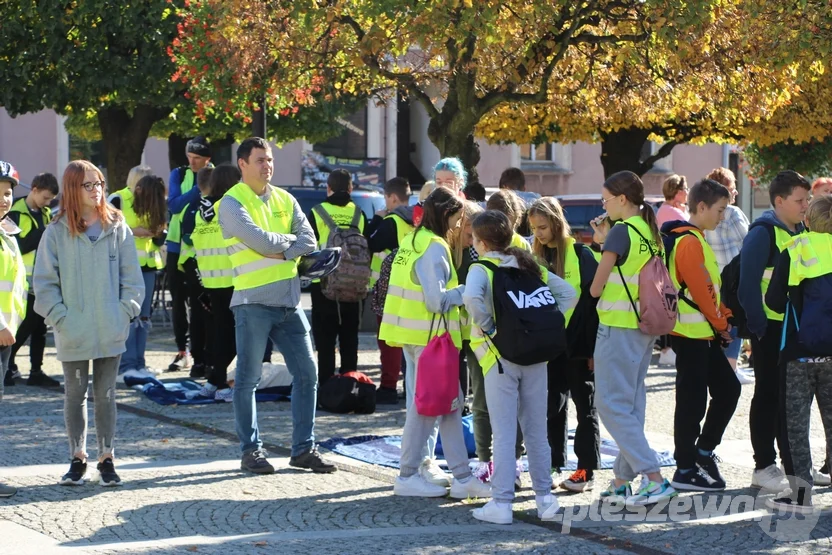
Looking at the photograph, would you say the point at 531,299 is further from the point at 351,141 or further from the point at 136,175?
the point at 351,141

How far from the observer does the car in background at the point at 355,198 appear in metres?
20.4

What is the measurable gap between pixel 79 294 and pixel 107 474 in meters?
1.03

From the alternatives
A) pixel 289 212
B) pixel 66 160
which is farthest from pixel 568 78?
pixel 66 160

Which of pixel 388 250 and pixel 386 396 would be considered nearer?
pixel 388 250

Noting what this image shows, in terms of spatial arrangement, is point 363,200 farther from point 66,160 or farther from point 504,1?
point 66,160

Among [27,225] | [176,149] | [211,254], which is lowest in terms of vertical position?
[211,254]

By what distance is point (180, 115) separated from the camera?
23078mm

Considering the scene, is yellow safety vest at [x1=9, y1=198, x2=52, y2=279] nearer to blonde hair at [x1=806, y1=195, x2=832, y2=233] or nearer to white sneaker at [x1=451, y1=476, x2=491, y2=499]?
white sneaker at [x1=451, y1=476, x2=491, y2=499]

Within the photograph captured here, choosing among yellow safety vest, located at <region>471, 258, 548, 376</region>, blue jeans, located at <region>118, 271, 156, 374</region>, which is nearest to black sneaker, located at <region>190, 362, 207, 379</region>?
blue jeans, located at <region>118, 271, 156, 374</region>

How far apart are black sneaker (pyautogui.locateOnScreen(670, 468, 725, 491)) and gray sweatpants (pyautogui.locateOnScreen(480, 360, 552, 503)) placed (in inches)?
43.7

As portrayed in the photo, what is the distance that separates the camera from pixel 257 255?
7.72 metres

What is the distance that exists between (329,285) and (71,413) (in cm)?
314

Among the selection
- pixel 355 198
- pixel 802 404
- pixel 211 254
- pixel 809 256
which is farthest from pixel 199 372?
pixel 355 198

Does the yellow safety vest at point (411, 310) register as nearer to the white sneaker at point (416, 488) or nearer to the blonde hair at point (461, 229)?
the blonde hair at point (461, 229)
